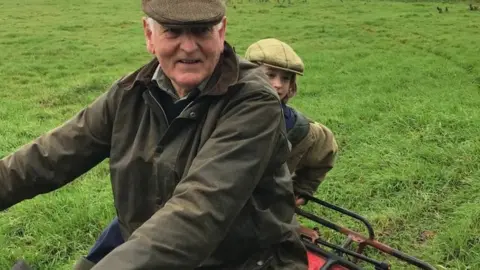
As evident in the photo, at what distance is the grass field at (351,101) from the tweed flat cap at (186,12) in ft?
9.03

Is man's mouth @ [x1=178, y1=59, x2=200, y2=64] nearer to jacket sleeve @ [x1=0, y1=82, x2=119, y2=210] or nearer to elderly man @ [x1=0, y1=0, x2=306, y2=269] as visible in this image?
elderly man @ [x1=0, y1=0, x2=306, y2=269]

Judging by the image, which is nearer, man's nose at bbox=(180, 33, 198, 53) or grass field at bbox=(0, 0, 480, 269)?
man's nose at bbox=(180, 33, 198, 53)

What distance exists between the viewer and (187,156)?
85.6 inches

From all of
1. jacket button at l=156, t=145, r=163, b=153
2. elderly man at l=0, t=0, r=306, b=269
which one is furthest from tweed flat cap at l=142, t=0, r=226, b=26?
jacket button at l=156, t=145, r=163, b=153

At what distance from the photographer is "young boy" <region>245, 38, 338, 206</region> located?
12.0 ft

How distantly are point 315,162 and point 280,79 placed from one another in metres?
0.55

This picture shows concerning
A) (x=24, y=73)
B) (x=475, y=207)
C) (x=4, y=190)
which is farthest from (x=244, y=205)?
(x=24, y=73)

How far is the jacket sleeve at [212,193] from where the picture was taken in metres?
1.84

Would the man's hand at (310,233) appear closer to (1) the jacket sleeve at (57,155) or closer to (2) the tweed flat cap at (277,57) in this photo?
(2) the tweed flat cap at (277,57)

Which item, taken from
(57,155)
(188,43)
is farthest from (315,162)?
(188,43)

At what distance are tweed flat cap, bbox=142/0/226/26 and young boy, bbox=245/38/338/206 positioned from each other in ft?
5.21

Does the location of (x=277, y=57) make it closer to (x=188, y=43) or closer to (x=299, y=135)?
(x=299, y=135)

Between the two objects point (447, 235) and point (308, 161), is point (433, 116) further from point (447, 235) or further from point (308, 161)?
point (308, 161)

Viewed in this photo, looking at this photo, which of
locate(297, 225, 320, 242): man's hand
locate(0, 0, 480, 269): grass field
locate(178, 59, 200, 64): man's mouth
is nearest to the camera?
locate(178, 59, 200, 64): man's mouth
